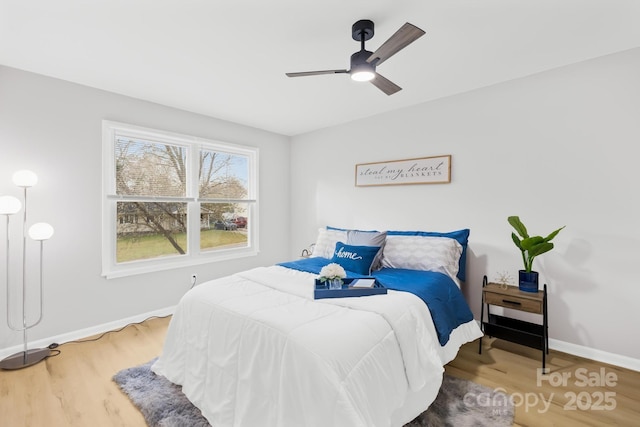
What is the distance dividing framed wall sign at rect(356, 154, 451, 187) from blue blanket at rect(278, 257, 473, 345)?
1.20 meters

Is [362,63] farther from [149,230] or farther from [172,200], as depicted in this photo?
[149,230]

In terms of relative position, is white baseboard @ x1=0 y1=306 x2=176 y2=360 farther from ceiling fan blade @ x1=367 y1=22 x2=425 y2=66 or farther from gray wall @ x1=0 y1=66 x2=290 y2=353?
ceiling fan blade @ x1=367 y1=22 x2=425 y2=66

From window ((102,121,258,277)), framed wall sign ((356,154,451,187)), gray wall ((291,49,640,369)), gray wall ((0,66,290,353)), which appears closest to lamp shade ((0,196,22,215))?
gray wall ((0,66,290,353))

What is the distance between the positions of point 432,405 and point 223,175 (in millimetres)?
3519

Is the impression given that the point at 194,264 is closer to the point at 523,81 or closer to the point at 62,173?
the point at 62,173

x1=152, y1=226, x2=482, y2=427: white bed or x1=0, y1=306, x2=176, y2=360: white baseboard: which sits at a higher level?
x1=152, y1=226, x2=482, y2=427: white bed

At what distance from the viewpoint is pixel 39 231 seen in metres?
2.45

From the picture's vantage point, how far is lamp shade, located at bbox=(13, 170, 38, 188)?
2.37 m

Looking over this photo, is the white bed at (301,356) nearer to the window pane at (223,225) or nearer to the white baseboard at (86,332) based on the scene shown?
the white baseboard at (86,332)

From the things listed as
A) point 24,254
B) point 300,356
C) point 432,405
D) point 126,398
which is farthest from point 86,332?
point 432,405

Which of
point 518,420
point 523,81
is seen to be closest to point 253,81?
point 523,81

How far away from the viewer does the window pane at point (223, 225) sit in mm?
3938

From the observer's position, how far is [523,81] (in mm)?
2764

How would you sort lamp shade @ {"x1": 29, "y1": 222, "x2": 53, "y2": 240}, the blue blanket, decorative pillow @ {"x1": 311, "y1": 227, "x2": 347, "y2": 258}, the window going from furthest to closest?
decorative pillow @ {"x1": 311, "y1": 227, "x2": 347, "y2": 258} < the window < lamp shade @ {"x1": 29, "y1": 222, "x2": 53, "y2": 240} < the blue blanket
